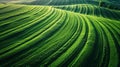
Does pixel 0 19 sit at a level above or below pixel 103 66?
above

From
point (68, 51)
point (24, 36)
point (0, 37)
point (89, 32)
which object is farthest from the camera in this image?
point (89, 32)

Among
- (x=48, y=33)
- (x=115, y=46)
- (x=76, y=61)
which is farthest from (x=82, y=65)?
(x=48, y=33)

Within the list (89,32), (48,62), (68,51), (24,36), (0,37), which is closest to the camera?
(48,62)

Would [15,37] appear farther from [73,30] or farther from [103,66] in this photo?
[103,66]

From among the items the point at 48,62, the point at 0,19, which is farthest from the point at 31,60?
the point at 0,19

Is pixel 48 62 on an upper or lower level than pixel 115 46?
upper

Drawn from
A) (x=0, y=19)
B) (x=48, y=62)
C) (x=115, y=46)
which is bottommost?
(x=115, y=46)

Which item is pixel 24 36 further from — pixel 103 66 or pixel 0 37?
pixel 103 66

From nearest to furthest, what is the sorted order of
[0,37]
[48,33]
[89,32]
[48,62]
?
[48,62] < [0,37] < [48,33] < [89,32]

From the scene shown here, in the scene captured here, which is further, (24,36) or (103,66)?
(24,36)
